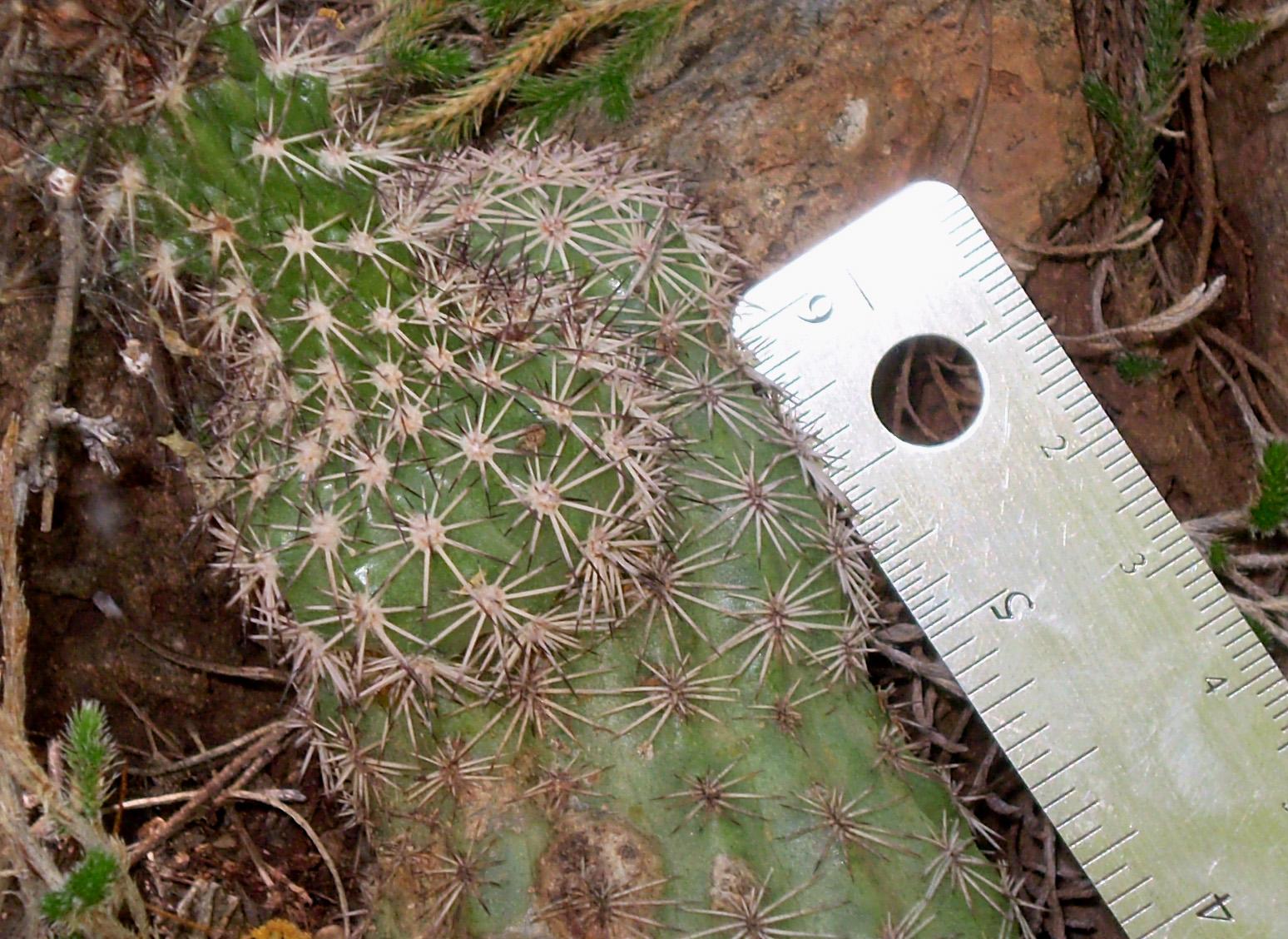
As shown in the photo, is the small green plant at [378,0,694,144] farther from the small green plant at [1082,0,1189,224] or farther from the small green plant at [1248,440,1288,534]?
the small green plant at [1248,440,1288,534]

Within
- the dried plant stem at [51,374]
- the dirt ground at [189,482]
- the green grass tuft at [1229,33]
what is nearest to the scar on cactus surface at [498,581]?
the dried plant stem at [51,374]

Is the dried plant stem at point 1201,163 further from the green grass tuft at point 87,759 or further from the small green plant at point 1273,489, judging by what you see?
the green grass tuft at point 87,759

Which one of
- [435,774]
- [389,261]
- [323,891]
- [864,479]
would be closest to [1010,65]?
[864,479]

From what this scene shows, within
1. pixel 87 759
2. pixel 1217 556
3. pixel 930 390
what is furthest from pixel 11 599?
pixel 1217 556

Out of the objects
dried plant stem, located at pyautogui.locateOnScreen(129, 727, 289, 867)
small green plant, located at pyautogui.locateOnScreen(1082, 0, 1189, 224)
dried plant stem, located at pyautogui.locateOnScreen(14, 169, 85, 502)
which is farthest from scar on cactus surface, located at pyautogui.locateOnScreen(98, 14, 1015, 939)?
small green plant, located at pyautogui.locateOnScreen(1082, 0, 1189, 224)

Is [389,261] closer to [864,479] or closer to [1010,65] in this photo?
[864,479]

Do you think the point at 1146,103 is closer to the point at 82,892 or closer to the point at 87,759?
the point at 87,759
